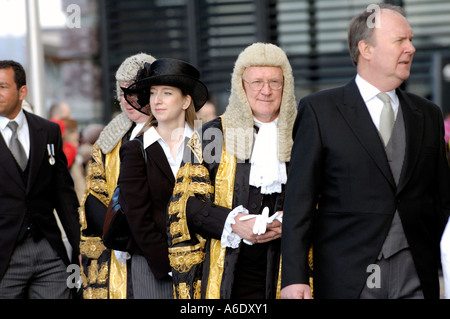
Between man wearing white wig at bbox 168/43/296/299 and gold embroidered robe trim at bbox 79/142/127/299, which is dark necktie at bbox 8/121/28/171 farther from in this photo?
man wearing white wig at bbox 168/43/296/299

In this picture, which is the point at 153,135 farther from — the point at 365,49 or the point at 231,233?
the point at 365,49

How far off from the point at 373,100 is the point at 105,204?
2135mm

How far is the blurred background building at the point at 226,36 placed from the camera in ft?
36.8

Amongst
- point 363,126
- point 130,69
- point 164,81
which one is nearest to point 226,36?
point 130,69

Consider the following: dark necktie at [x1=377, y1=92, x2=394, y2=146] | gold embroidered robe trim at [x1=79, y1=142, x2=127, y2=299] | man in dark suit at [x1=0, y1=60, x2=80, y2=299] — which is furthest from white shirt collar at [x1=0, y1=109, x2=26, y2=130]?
dark necktie at [x1=377, y1=92, x2=394, y2=146]

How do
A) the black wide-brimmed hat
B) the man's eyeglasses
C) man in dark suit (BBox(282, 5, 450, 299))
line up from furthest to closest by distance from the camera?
the black wide-brimmed hat, the man's eyeglasses, man in dark suit (BBox(282, 5, 450, 299))

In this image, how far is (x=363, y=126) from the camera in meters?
3.65

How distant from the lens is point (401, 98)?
12.5 ft

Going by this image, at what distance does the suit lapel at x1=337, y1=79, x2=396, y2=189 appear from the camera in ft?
11.7

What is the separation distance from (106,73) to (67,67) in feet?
3.40

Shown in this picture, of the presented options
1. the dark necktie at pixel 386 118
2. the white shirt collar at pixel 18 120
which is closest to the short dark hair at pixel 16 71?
the white shirt collar at pixel 18 120

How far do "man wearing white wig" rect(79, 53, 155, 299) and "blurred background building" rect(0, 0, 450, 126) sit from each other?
18.4 feet
